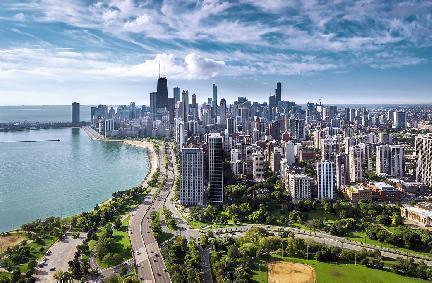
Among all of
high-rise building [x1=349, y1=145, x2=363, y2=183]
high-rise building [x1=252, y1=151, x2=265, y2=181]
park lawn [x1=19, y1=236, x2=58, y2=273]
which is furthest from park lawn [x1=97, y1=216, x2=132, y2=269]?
high-rise building [x1=349, y1=145, x2=363, y2=183]

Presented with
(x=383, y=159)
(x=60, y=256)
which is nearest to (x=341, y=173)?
(x=383, y=159)

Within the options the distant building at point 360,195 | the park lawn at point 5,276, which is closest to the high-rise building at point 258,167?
the distant building at point 360,195

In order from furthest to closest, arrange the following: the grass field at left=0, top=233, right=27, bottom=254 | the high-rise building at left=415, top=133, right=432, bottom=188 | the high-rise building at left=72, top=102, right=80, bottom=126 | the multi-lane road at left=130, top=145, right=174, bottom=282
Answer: the high-rise building at left=72, top=102, right=80, bottom=126 → the high-rise building at left=415, top=133, right=432, bottom=188 → the grass field at left=0, top=233, right=27, bottom=254 → the multi-lane road at left=130, top=145, right=174, bottom=282

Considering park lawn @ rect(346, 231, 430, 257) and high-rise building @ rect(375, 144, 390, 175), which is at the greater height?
high-rise building @ rect(375, 144, 390, 175)

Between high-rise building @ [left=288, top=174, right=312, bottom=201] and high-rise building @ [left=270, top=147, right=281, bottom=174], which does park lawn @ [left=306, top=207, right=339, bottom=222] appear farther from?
high-rise building @ [left=270, top=147, right=281, bottom=174]

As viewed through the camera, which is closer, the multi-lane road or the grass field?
the multi-lane road

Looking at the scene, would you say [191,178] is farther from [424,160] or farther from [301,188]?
[424,160]

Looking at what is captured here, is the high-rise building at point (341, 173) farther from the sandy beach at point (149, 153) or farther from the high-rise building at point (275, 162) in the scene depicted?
the sandy beach at point (149, 153)
